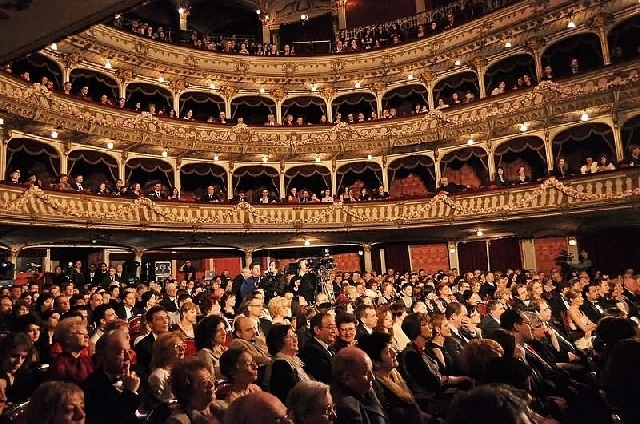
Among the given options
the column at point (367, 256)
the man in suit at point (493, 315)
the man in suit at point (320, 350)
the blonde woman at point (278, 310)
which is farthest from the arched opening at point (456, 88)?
the man in suit at point (320, 350)

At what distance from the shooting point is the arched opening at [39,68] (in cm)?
1566

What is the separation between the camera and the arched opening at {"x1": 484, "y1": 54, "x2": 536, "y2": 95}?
57.5 ft

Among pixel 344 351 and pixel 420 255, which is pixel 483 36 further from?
pixel 344 351

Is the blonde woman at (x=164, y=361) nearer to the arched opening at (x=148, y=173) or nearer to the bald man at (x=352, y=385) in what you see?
the bald man at (x=352, y=385)

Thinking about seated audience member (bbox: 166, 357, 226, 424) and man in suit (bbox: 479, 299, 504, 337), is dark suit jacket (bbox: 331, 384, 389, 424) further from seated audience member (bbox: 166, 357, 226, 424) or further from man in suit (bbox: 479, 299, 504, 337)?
man in suit (bbox: 479, 299, 504, 337)

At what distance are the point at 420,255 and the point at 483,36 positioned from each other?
7.96 meters

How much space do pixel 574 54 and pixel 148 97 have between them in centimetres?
1515

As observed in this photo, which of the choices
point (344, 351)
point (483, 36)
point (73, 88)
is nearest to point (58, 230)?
point (73, 88)

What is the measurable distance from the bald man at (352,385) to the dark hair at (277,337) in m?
0.77

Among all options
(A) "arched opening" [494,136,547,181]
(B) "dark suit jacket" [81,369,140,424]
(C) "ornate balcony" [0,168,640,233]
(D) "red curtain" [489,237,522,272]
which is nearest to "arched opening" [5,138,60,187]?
(C) "ornate balcony" [0,168,640,233]

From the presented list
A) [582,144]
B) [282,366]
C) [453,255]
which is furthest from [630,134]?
[282,366]

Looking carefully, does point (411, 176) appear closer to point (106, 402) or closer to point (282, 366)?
point (282, 366)

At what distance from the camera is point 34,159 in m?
16.1

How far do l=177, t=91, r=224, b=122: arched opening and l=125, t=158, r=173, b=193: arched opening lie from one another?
242cm
